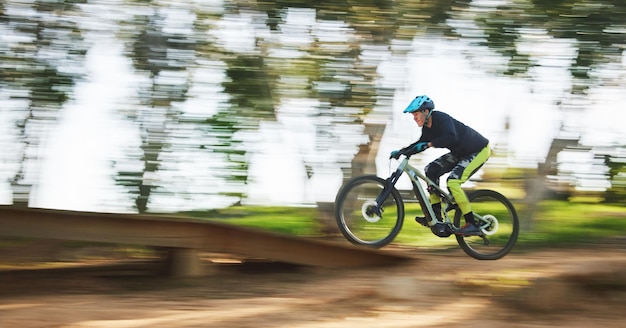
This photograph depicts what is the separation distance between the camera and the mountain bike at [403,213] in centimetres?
739

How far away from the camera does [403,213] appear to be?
298 inches

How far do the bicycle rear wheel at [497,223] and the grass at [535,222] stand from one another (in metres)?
1.97

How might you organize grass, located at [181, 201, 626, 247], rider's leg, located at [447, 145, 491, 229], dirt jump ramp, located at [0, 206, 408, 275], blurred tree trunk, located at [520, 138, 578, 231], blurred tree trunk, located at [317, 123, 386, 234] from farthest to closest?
blurred tree trunk, located at [520, 138, 578, 231] → grass, located at [181, 201, 626, 247] → blurred tree trunk, located at [317, 123, 386, 234] → rider's leg, located at [447, 145, 491, 229] → dirt jump ramp, located at [0, 206, 408, 275]

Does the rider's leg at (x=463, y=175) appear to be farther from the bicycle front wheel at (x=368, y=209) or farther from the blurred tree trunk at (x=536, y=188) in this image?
the blurred tree trunk at (x=536, y=188)

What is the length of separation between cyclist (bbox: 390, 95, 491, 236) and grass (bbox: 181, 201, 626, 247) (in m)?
2.26

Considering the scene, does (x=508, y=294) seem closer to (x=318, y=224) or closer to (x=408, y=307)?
(x=408, y=307)

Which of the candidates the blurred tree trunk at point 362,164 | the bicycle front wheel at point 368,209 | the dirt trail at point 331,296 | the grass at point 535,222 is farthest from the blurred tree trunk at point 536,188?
the bicycle front wheel at point 368,209

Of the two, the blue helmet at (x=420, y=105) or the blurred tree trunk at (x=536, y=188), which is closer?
the blue helmet at (x=420, y=105)

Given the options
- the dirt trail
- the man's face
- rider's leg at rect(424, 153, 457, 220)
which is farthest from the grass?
the man's face

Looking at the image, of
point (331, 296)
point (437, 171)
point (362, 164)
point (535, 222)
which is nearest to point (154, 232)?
point (331, 296)

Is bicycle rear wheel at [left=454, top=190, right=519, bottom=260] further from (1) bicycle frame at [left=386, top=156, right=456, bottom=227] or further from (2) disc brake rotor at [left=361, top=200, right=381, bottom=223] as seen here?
(2) disc brake rotor at [left=361, top=200, right=381, bottom=223]

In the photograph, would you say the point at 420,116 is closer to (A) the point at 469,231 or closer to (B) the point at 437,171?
(B) the point at 437,171

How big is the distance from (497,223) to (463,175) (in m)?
0.80

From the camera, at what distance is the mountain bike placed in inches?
291
